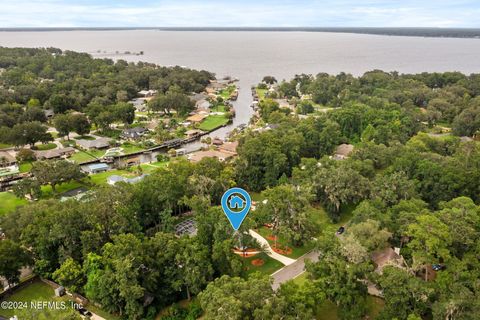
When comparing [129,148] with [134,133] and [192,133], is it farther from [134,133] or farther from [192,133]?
[192,133]

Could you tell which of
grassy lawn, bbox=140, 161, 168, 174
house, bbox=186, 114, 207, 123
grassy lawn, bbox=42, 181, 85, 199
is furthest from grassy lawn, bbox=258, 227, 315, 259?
house, bbox=186, 114, 207, 123

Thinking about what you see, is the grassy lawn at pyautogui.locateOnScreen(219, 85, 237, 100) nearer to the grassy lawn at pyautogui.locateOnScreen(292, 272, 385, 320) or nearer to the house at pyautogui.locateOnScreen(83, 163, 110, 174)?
the house at pyautogui.locateOnScreen(83, 163, 110, 174)

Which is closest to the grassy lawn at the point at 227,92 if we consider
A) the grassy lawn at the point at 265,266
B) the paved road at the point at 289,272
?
the grassy lawn at the point at 265,266

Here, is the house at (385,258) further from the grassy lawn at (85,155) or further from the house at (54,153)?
the house at (54,153)

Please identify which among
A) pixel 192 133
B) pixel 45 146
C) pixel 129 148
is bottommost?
pixel 45 146

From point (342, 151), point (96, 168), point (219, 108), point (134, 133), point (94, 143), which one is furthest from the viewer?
point (219, 108)

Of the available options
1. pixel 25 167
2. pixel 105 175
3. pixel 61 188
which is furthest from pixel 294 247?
pixel 25 167

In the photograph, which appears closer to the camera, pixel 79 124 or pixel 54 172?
pixel 54 172

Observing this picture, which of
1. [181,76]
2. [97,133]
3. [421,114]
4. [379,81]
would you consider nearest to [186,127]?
[97,133]

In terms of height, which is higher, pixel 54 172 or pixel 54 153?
pixel 54 172
